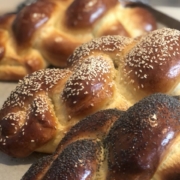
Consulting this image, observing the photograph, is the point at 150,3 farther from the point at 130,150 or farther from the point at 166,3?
the point at 130,150

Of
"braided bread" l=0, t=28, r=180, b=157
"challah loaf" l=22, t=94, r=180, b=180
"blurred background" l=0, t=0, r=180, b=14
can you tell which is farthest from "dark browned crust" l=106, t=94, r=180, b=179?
"blurred background" l=0, t=0, r=180, b=14

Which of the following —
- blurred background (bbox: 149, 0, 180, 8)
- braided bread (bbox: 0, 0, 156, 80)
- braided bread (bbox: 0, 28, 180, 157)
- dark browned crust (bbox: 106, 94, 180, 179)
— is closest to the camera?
dark browned crust (bbox: 106, 94, 180, 179)

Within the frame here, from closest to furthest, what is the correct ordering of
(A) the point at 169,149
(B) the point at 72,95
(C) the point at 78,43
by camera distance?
1. (A) the point at 169,149
2. (B) the point at 72,95
3. (C) the point at 78,43

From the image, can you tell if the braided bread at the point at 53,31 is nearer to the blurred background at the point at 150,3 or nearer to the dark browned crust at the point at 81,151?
the blurred background at the point at 150,3

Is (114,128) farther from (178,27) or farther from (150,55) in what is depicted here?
(178,27)

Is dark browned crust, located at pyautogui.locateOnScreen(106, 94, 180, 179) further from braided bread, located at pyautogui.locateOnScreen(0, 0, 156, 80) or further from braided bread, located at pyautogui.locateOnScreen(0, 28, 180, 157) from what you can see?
braided bread, located at pyautogui.locateOnScreen(0, 0, 156, 80)

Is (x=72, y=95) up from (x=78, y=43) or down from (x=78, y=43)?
up

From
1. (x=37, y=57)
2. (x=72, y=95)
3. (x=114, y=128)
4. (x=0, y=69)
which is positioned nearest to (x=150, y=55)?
(x=72, y=95)

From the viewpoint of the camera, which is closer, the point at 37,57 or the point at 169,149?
the point at 169,149
